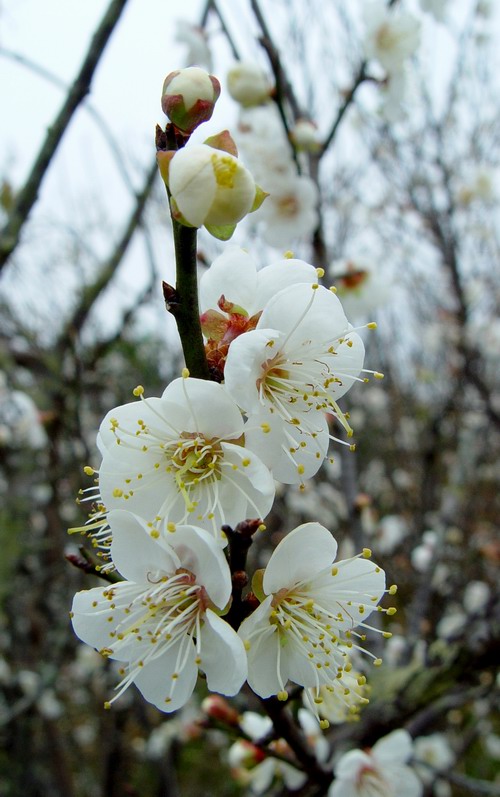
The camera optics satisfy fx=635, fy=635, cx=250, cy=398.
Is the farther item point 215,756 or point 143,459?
point 215,756

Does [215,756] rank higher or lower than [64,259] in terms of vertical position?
lower

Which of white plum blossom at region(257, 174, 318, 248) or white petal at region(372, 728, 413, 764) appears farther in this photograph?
white plum blossom at region(257, 174, 318, 248)

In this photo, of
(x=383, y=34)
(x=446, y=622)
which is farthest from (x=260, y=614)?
(x=446, y=622)

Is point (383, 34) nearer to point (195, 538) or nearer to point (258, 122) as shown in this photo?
point (258, 122)

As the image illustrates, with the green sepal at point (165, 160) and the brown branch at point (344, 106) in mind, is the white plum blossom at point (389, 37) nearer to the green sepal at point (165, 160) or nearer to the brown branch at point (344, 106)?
the brown branch at point (344, 106)

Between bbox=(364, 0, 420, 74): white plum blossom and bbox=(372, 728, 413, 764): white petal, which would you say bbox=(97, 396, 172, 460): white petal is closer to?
bbox=(372, 728, 413, 764): white petal

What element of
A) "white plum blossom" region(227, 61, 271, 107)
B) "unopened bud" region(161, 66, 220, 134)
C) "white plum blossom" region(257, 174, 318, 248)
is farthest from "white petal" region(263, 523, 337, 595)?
"white plum blossom" region(227, 61, 271, 107)

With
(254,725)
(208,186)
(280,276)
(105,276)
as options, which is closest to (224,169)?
(208,186)
